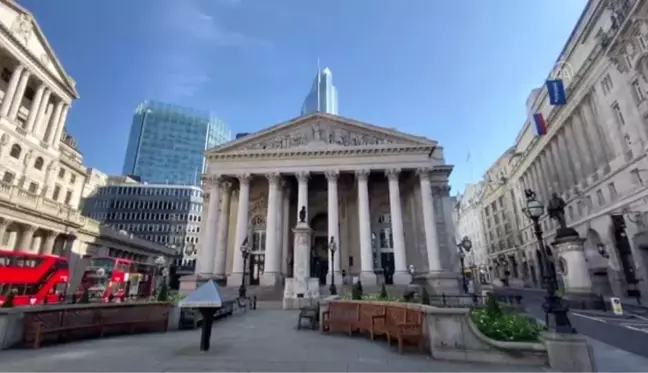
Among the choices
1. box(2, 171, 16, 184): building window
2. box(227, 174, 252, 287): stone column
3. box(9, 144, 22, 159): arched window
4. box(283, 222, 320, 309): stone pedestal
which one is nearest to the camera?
box(283, 222, 320, 309): stone pedestal

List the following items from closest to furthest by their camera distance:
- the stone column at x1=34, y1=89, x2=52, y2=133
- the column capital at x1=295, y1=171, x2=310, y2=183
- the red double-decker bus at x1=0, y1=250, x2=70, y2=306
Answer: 1. the red double-decker bus at x1=0, y1=250, x2=70, y2=306
2. the column capital at x1=295, y1=171, x2=310, y2=183
3. the stone column at x1=34, y1=89, x2=52, y2=133

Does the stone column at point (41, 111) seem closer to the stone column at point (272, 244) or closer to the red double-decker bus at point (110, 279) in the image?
the red double-decker bus at point (110, 279)

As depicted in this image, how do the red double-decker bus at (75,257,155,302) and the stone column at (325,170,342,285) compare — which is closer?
the red double-decker bus at (75,257,155,302)

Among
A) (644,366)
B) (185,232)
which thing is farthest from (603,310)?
(185,232)

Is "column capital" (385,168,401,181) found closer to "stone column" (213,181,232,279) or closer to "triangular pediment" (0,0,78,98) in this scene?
"stone column" (213,181,232,279)

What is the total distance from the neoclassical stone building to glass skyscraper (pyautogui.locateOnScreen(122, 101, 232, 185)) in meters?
79.9

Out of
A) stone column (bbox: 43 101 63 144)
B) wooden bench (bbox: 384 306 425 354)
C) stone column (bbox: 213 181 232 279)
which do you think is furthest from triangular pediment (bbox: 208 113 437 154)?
wooden bench (bbox: 384 306 425 354)

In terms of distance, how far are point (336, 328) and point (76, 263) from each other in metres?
39.0

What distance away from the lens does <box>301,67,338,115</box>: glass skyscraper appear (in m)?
178

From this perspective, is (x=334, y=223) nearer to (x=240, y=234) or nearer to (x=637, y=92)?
(x=240, y=234)

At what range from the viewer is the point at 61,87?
38312 millimetres

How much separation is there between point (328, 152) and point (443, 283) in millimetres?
16667

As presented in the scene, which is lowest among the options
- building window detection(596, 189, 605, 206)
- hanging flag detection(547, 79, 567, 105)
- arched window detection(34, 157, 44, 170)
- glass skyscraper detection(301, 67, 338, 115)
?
building window detection(596, 189, 605, 206)

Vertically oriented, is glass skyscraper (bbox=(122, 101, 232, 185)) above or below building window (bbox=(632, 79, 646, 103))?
above
